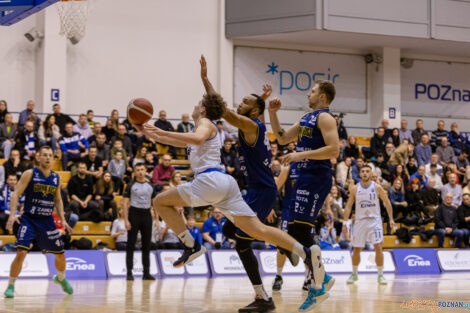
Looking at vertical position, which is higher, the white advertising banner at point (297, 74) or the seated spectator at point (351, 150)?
the white advertising banner at point (297, 74)

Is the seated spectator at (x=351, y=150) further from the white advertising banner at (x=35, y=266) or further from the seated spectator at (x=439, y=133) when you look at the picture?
the white advertising banner at (x=35, y=266)

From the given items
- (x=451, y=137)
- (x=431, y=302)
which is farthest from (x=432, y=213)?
(x=431, y=302)

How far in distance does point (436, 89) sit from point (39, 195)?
775 inches

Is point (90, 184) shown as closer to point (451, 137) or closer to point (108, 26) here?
point (108, 26)

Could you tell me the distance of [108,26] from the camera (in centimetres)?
2228

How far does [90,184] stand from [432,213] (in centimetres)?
947

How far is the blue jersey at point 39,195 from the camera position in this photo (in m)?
9.51

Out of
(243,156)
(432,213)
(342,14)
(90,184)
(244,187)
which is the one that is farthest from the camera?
(342,14)

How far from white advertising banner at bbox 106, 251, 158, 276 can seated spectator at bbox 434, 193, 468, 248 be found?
797cm

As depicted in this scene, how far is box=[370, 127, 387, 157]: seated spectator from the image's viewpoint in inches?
855

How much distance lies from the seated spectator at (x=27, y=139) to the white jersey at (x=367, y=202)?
844cm

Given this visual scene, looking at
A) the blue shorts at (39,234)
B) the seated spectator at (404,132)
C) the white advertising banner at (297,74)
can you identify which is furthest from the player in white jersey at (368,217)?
the white advertising banner at (297,74)

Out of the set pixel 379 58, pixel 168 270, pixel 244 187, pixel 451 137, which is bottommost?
pixel 168 270

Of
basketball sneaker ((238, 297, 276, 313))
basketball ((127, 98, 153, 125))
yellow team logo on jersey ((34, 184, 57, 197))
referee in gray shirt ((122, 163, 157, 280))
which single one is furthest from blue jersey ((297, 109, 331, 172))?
referee in gray shirt ((122, 163, 157, 280))
